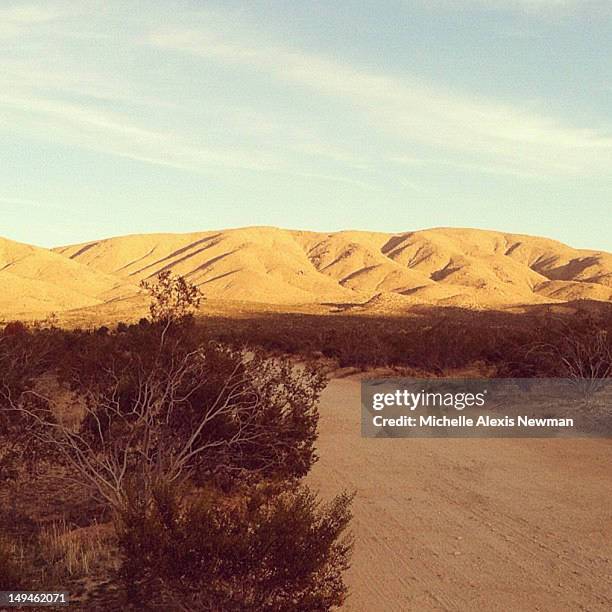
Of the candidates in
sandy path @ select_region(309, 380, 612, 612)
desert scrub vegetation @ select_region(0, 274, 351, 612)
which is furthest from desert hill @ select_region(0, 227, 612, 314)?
desert scrub vegetation @ select_region(0, 274, 351, 612)

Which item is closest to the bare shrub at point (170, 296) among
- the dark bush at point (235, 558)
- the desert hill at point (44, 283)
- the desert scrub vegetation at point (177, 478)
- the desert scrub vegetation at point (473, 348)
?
the desert scrub vegetation at point (177, 478)

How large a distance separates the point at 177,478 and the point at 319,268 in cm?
14538

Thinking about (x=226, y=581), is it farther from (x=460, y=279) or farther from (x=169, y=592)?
(x=460, y=279)

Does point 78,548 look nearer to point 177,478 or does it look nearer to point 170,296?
point 177,478

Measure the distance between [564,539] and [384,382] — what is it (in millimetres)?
12598

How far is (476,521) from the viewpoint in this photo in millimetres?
7555

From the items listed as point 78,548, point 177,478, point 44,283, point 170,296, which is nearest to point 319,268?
point 44,283

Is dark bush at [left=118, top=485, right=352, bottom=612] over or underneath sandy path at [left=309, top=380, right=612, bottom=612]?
over

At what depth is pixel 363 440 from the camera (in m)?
12.0

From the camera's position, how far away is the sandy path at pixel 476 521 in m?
5.70

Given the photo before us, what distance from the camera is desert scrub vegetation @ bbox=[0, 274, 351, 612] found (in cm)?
466

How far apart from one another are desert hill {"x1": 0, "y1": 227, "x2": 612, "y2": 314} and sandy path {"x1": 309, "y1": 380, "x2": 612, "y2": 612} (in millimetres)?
67929

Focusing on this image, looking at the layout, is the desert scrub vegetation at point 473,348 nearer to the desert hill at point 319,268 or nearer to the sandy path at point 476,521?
the sandy path at point 476,521

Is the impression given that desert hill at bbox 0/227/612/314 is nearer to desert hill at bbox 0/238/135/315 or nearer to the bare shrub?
desert hill at bbox 0/238/135/315
